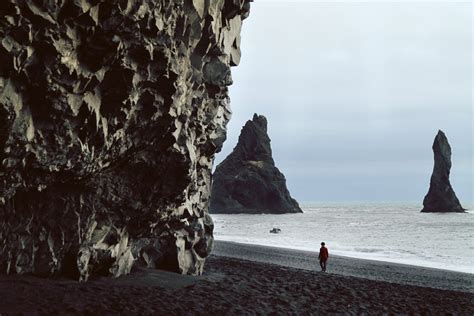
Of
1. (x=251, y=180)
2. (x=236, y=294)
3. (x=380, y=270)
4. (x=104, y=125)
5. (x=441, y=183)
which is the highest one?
(x=441, y=183)

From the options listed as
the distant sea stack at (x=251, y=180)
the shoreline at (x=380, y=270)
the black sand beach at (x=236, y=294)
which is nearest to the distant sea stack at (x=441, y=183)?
the distant sea stack at (x=251, y=180)

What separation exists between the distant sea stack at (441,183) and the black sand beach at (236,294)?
138807mm

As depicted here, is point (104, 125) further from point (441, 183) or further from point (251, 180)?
point (441, 183)

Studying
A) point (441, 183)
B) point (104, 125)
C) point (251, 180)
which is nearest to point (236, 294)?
point (104, 125)

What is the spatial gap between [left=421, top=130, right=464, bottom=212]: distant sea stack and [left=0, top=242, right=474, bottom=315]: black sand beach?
139m

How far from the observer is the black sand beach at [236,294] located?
12.1 m

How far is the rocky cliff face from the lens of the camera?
1044 centimetres

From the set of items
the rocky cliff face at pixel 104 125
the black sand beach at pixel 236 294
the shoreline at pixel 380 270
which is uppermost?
the rocky cliff face at pixel 104 125

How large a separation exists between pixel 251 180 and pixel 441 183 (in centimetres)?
6961

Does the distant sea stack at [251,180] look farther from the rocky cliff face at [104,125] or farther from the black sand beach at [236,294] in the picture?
the rocky cliff face at [104,125]

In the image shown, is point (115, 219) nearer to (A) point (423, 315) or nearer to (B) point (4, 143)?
(B) point (4, 143)

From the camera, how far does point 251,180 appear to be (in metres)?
151

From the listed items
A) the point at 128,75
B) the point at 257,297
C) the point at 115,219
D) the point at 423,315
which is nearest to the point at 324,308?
the point at 257,297

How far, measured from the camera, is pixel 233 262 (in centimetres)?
2836
